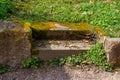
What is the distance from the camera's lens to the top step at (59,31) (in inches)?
205

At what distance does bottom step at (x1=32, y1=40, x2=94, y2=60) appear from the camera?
4.93 metres

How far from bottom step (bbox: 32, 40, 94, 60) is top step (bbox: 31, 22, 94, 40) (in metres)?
0.09

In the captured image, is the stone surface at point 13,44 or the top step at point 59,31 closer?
the stone surface at point 13,44

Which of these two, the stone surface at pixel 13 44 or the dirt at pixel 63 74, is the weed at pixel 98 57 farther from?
the stone surface at pixel 13 44

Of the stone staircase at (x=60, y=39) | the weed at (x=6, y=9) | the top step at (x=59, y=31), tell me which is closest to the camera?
the stone staircase at (x=60, y=39)

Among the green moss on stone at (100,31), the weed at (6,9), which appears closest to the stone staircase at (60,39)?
the green moss on stone at (100,31)

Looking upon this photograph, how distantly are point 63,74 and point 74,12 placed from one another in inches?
75.6

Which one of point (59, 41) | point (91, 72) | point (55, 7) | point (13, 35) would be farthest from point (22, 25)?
point (55, 7)

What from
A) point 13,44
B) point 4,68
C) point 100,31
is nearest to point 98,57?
point 100,31

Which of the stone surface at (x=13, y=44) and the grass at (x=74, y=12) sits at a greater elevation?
the grass at (x=74, y=12)

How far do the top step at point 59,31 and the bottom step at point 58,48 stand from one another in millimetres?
87

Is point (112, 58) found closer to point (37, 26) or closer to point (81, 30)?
point (81, 30)

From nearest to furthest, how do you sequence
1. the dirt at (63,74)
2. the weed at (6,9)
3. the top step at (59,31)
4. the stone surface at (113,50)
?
the dirt at (63,74) → the stone surface at (113,50) → the top step at (59,31) → the weed at (6,9)

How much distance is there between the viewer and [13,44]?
15.4 ft
